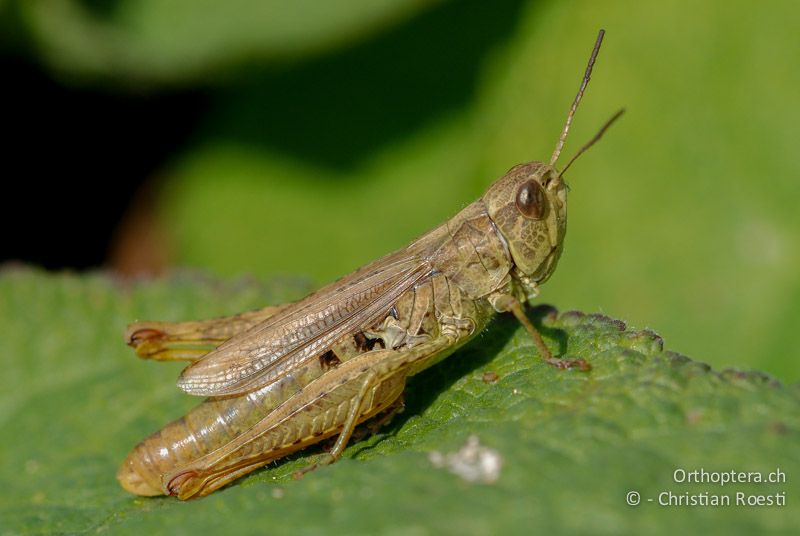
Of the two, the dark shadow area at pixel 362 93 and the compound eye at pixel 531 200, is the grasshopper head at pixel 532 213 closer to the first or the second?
the compound eye at pixel 531 200

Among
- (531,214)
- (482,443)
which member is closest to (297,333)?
(531,214)

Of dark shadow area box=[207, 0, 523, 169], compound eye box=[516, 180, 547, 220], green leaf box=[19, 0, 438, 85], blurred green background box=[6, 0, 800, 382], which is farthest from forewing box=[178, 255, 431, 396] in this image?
dark shadow area box=[207, 0, 523, 169]

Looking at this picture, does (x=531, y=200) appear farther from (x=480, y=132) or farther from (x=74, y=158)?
(x=74, y=158)

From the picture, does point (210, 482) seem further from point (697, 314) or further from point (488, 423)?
point (697, 314)

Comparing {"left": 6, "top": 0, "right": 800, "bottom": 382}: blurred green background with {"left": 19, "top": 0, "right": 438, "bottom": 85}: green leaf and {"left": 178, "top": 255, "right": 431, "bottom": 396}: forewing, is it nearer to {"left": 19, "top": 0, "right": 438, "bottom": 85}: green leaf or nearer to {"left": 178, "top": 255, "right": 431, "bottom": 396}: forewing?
{"left": 19, "top": 0, "right": 438, "bottom": 85}: green leaf

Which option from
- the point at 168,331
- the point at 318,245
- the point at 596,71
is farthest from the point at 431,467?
the point at 318,245

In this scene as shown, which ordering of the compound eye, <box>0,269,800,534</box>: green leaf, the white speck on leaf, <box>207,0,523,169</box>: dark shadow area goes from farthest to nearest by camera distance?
<box>207,0,523,169</box>: dark shadow area, the compound eye, the white speck on leaf, <box>0,269,800,534</box>: green leaf
